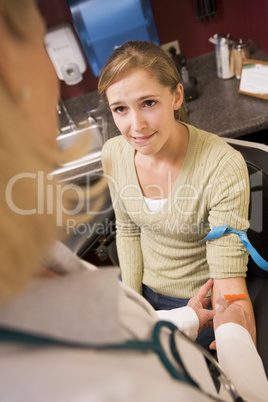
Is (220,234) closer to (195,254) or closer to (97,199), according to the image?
(195,254)

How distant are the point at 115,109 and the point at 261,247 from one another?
693mm

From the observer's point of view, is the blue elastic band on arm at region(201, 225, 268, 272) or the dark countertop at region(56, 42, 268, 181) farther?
the dark countertop at region(56, 42, 268, 181)

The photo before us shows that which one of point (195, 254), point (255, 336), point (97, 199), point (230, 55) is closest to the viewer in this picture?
point (255, 336)

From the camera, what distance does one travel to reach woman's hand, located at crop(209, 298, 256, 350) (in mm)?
941

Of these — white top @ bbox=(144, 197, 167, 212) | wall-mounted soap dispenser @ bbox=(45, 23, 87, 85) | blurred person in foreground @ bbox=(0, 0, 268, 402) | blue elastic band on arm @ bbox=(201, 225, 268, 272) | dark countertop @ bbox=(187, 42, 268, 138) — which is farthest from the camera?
wall-mounted soap dispenser @ bbox=(45, 23, 87, 85)

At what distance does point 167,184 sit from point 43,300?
854 mm

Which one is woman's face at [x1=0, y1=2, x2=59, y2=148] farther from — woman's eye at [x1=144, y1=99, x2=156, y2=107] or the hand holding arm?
the hand holding arm

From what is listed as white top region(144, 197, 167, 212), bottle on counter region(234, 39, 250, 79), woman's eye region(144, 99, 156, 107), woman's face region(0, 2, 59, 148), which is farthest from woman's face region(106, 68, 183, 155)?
bottle on counter region(234, 39, 250, 79)

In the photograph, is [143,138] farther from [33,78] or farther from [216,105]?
[216,105]

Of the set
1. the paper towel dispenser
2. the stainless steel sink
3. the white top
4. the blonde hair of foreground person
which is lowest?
the stainless steel sink

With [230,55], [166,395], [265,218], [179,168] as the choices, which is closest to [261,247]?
[265,218]

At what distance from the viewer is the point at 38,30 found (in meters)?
0.41

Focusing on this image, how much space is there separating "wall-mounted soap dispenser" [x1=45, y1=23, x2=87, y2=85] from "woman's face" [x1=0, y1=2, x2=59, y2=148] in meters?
1.64

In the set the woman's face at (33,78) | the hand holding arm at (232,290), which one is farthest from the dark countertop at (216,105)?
the woman's face at (33,78)
